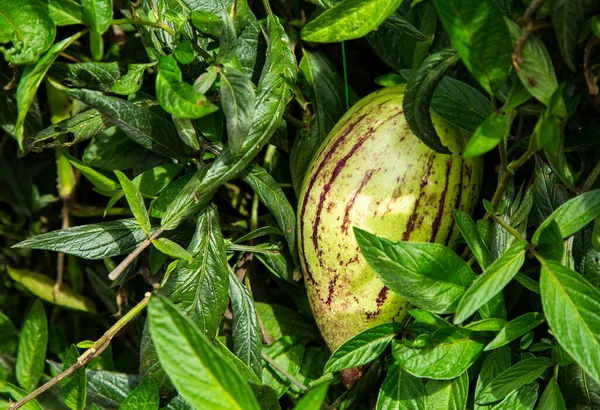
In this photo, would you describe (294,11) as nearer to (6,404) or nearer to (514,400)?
(514,400)

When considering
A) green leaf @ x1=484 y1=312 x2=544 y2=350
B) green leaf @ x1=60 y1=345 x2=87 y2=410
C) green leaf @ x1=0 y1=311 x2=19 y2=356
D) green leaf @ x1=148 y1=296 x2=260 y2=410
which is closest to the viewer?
green leaf @ x1=148 y1=296 x2=260 y2=410

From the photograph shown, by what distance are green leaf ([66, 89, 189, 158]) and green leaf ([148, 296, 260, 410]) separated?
247mm

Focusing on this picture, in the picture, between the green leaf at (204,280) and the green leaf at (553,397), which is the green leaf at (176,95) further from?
the green leaf at (553,397)

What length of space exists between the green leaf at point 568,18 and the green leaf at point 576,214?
131 millimetres

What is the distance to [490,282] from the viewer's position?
0.56 meters

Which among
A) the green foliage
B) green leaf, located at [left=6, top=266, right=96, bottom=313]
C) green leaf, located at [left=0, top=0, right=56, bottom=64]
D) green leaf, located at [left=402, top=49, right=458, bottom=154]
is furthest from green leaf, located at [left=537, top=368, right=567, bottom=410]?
green leaf, located at [left=6, top=266, right=96, bottom=313]

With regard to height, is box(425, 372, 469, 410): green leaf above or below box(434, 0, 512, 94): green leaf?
below

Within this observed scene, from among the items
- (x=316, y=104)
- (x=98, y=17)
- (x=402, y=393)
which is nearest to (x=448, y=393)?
(x=402, y=393)

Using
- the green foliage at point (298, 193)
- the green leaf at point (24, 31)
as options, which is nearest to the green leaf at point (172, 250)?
the green foliage at point (298, 193)

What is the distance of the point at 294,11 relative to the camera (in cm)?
91

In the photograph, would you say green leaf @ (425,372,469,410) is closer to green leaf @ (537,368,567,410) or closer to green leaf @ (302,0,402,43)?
green leaf @ (537,368,567,410)

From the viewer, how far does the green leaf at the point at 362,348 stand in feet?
2.27

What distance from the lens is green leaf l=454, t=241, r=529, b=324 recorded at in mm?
551

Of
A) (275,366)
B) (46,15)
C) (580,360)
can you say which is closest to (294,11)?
(46,15)
